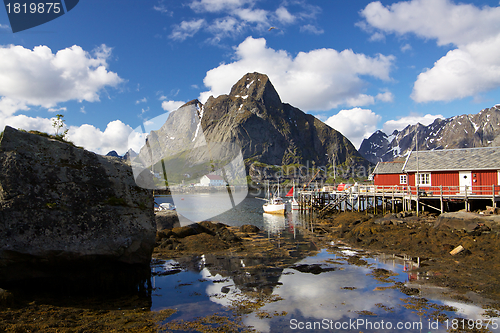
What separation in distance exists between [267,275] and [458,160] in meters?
33.0

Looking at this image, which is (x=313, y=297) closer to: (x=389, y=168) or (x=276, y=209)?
(x=389, y=168)

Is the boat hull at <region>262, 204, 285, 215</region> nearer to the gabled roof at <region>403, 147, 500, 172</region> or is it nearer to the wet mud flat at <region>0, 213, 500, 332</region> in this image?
the gabled roof at <region>403, 147, 500, 172</region>

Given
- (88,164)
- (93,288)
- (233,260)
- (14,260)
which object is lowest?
(233,260)

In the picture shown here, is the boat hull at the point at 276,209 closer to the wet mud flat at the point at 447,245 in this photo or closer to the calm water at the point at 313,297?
the wet mud flat at the point at 447,245

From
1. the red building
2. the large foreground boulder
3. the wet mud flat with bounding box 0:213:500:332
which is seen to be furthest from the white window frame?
the large foreground boulder

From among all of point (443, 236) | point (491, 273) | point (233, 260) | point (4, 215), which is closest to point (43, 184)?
point (4, 215)

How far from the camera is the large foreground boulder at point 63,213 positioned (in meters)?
7.86

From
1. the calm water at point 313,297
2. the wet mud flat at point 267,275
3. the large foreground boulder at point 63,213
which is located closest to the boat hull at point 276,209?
the wet mud flat at point 267,275

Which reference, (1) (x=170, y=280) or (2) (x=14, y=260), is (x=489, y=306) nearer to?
(1) (x=170, y=280)

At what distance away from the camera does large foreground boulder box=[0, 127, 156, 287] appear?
7.86 meters

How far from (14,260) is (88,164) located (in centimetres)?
328

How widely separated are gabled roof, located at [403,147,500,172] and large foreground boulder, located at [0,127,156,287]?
118ft

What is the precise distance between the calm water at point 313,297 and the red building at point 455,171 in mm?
21865

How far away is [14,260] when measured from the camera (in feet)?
25.6
